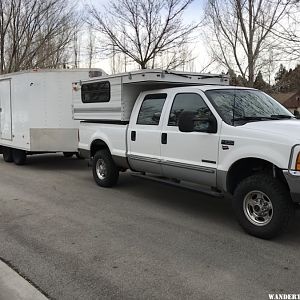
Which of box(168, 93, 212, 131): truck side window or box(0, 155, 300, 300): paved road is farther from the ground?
box(168, 93, 212, 131): truck side window

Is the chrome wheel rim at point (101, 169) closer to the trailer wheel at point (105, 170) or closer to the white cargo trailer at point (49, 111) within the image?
the trailer wheel at point (105, 170)

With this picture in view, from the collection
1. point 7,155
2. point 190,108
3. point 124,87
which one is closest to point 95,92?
point 124,87

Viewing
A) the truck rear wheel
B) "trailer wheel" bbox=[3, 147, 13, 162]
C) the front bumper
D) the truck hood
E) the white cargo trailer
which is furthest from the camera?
"trailer wheel" bbox=[3, 147, 13, 162]

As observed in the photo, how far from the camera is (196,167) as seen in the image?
21.7 ft

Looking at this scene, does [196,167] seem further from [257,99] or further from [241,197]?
[257,99]

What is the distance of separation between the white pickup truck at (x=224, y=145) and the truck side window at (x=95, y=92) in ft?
2.02

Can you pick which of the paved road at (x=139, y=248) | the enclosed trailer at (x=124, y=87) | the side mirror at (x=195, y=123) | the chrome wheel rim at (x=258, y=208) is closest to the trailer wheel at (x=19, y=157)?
the enclosed trailer at (x=124, y=87)

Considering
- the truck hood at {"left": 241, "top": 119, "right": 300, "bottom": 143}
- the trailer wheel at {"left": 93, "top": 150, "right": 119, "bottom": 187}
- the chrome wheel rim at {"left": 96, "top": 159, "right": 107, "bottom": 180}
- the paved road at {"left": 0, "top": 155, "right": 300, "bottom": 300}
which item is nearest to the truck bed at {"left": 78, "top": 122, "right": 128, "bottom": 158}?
the trailer wheel at {"left": 93, "top": 150, "right": 119, "bottom": 187}

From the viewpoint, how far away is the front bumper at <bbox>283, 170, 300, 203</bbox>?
17.1 feet

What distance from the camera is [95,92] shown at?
9.27 m

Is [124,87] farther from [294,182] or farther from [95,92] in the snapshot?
[294,182]

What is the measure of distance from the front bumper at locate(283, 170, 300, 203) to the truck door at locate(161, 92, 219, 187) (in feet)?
4.06

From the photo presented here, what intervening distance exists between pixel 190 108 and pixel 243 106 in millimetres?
831

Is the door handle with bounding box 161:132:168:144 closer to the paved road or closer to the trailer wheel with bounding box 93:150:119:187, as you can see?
the paved road
